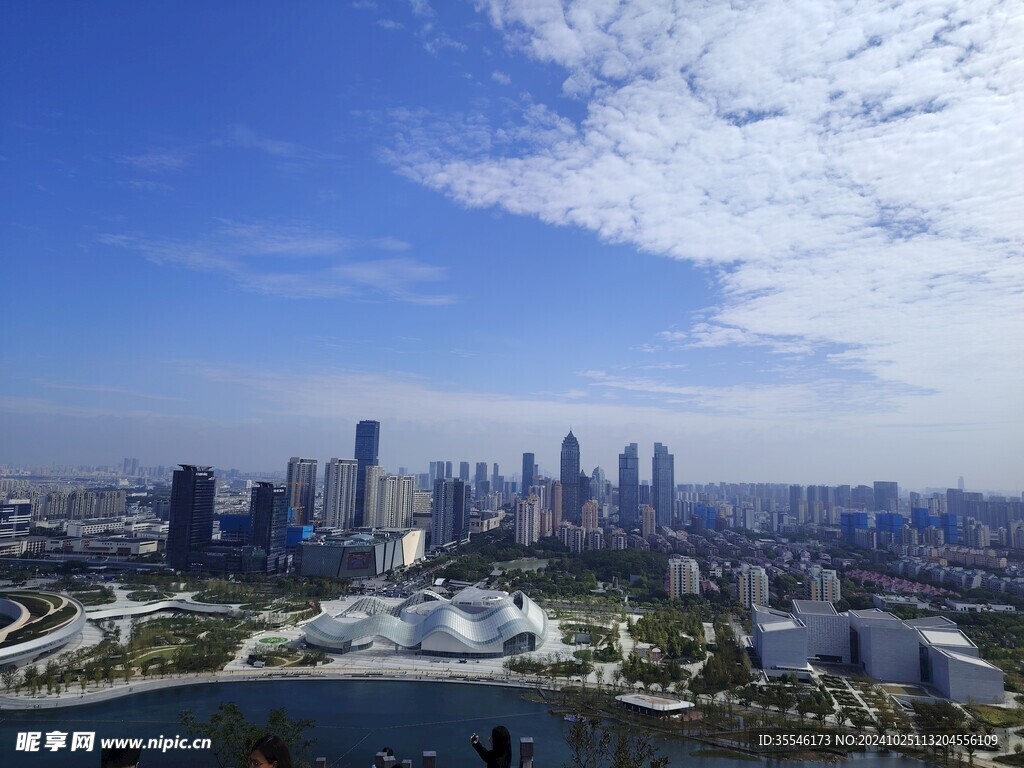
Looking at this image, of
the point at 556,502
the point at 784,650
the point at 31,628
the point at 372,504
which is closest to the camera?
the point at 31,628

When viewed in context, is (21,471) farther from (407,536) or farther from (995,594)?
(995,594)

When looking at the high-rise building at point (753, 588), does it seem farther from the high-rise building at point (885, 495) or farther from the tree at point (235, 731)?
the high-rise building at point (885, 495)

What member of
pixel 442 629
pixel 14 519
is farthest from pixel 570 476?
pixel 442 629

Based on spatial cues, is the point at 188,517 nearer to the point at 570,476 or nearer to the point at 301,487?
the point at 301,487

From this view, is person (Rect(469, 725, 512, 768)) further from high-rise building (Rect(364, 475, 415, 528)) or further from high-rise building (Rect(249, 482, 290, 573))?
high-rise building (Rect(364, 475, 415, 528))

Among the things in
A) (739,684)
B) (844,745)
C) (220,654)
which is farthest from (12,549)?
(844,745)

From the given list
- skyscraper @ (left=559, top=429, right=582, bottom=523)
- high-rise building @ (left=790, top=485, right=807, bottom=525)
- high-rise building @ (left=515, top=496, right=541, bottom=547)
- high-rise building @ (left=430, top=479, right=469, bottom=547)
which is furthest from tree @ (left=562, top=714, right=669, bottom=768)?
high-rise building @ (left=790, top=485, right=807, bottom=525)
